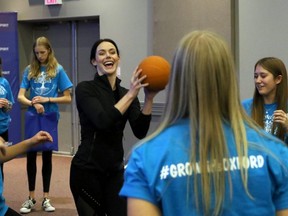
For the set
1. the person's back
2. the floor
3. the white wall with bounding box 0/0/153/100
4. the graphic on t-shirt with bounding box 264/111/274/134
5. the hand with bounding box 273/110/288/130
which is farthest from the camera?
the white wall with bounding box 0/0/153/100

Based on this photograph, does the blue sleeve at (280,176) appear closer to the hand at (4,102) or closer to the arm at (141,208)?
the arm at (141,208)

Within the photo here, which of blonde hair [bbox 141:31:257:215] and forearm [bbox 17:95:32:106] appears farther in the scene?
forearm [bbox 17:95:32:106]

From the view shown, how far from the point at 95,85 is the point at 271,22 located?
129 inches

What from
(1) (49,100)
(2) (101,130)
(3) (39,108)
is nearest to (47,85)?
(1) (49,100)

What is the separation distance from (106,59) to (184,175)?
1.71 m

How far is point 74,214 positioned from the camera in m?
4.52

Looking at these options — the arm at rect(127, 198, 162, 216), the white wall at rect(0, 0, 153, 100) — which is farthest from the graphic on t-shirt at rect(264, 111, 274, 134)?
the white wall at rect(0, 0, 153, 100)

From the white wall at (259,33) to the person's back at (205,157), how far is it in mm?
4341

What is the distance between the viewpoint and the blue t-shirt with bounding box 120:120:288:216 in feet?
3.86

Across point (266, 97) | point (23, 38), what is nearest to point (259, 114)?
point (266, 97)

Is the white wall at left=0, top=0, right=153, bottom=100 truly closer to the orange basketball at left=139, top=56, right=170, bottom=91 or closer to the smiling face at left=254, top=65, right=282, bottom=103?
the smiling face at left=254, top=65, right=282, bottom=103

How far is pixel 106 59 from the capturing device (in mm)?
2791

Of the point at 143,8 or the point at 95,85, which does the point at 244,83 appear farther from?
the point at 95,85

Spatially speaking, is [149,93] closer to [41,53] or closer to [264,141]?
[264,141]
